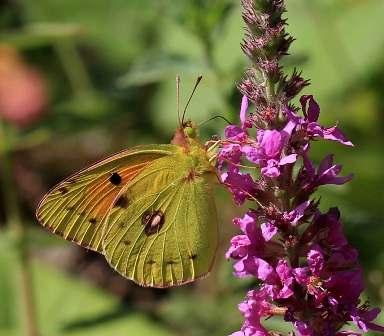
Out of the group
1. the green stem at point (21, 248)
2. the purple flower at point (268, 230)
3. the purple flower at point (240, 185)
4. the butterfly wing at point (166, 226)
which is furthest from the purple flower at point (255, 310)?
the green stem at point (21, 248)

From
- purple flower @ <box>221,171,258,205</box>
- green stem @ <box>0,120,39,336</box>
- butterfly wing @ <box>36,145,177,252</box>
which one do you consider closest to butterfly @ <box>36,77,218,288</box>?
butterfly wing @ <box>36,145,177,252</box>

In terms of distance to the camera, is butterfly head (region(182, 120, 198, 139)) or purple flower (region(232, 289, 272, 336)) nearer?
purple flower (region(232, 289, 272, 336))

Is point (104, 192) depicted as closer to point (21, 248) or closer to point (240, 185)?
point (240, 185)

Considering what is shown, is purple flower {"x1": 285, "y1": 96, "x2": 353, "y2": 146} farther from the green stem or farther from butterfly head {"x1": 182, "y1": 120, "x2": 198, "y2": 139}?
the green stem

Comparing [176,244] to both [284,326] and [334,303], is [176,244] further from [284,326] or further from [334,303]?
[334,303]

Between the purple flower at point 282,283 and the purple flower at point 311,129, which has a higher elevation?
the purple flower at point 311,129

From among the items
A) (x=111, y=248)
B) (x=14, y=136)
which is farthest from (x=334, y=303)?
(x=14, y=136)

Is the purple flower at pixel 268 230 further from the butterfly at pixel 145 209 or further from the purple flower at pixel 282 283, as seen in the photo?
the butterfly at pixel 145 209
